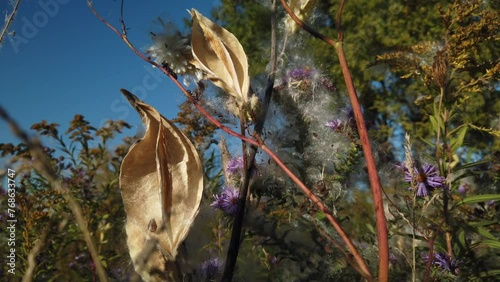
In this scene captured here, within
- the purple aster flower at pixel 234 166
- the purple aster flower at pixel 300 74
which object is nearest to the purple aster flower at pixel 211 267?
the purple aster flower at pixel 234 166

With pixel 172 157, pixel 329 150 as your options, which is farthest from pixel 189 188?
pixel 329 150

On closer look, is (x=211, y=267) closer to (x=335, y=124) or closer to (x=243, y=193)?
(x=243, y=193)

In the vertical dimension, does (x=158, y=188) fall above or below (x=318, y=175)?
below

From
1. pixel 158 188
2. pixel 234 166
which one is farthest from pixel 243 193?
pixel 234 166

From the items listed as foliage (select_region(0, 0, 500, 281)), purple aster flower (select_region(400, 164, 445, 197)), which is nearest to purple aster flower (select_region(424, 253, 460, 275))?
foliage (select_region(0, 0, 500, 281))

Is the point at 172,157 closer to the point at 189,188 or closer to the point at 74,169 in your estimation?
the point at 189,188

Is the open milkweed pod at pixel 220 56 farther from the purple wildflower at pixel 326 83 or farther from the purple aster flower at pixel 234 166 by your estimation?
the purple wildflower at pixel 326 83

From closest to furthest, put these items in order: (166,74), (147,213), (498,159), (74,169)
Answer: (147,213) < (166,74) < (498,159) < (74,169)
